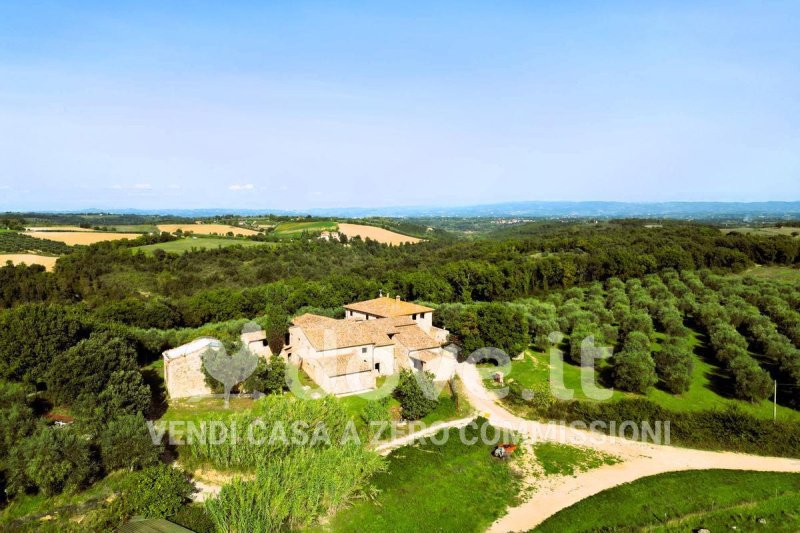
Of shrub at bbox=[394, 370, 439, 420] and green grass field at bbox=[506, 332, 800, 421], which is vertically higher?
shrub at bbox=[394, 370, 439, 420]

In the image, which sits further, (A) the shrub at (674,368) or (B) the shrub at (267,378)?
(A) the shrub at (674,368)

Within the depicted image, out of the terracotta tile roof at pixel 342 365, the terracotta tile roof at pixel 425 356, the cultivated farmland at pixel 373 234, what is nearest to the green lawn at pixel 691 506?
the terracotta tile roof at pixel 425 356

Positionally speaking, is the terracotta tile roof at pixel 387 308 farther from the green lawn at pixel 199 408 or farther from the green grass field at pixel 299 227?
the green grass field at pixel 299 227

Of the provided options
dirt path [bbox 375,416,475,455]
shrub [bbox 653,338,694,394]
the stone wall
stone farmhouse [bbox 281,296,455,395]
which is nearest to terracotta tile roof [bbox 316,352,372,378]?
stone farmhouse [bbox 281,296,455,395]

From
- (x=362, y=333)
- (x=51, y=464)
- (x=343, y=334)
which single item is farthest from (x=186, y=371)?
(x=362, y=333)

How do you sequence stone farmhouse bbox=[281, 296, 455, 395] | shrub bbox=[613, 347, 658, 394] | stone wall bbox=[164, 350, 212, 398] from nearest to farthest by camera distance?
stone wall bbox=[164, 350, 212, 398]
stone farmhouse bbox=[281, 296, 455, 395]
shrub bbox=[613, 347, 658, 394]

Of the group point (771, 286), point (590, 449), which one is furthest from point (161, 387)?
point (771, 286)

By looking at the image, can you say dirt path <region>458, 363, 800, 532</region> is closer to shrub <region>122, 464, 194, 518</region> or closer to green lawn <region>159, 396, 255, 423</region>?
shrub <region>122, 464, 194, 518</region>

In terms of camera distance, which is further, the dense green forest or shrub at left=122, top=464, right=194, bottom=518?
the dense green forest
